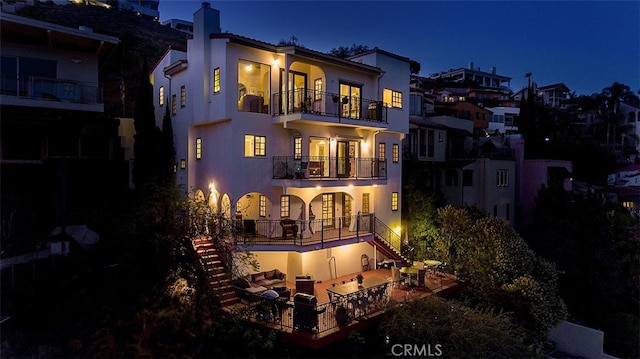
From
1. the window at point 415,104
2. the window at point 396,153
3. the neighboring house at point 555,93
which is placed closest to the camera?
the window at point 396,153

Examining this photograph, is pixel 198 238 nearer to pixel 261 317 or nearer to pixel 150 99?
pixel 261 317

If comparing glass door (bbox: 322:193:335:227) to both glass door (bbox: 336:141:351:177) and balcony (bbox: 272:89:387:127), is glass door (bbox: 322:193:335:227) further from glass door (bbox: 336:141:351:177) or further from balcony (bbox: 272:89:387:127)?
balcony (bbox: 272:89:387:127)

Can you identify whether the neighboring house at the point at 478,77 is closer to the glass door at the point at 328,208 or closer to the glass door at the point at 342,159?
the glass door at the point at 342,159

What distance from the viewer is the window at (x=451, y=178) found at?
91.0 ft

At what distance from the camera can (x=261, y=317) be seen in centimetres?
1266

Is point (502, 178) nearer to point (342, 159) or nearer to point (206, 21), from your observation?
point (342, 159)

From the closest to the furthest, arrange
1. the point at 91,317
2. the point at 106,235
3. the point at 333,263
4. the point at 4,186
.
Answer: the point at 91,317 → the point at 4,186 → the point at 106,235 → the point at 333,263

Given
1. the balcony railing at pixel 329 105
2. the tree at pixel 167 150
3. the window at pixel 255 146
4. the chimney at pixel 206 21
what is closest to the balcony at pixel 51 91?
the tree at pixel 167 150

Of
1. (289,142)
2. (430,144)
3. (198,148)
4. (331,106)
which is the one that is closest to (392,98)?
(331,106)

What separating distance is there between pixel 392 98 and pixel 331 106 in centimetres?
489

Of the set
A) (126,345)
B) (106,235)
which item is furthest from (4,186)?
(126,345)

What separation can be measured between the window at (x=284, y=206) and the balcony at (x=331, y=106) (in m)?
4.24

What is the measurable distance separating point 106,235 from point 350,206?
1258cm

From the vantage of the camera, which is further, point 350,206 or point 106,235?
point 350,206
